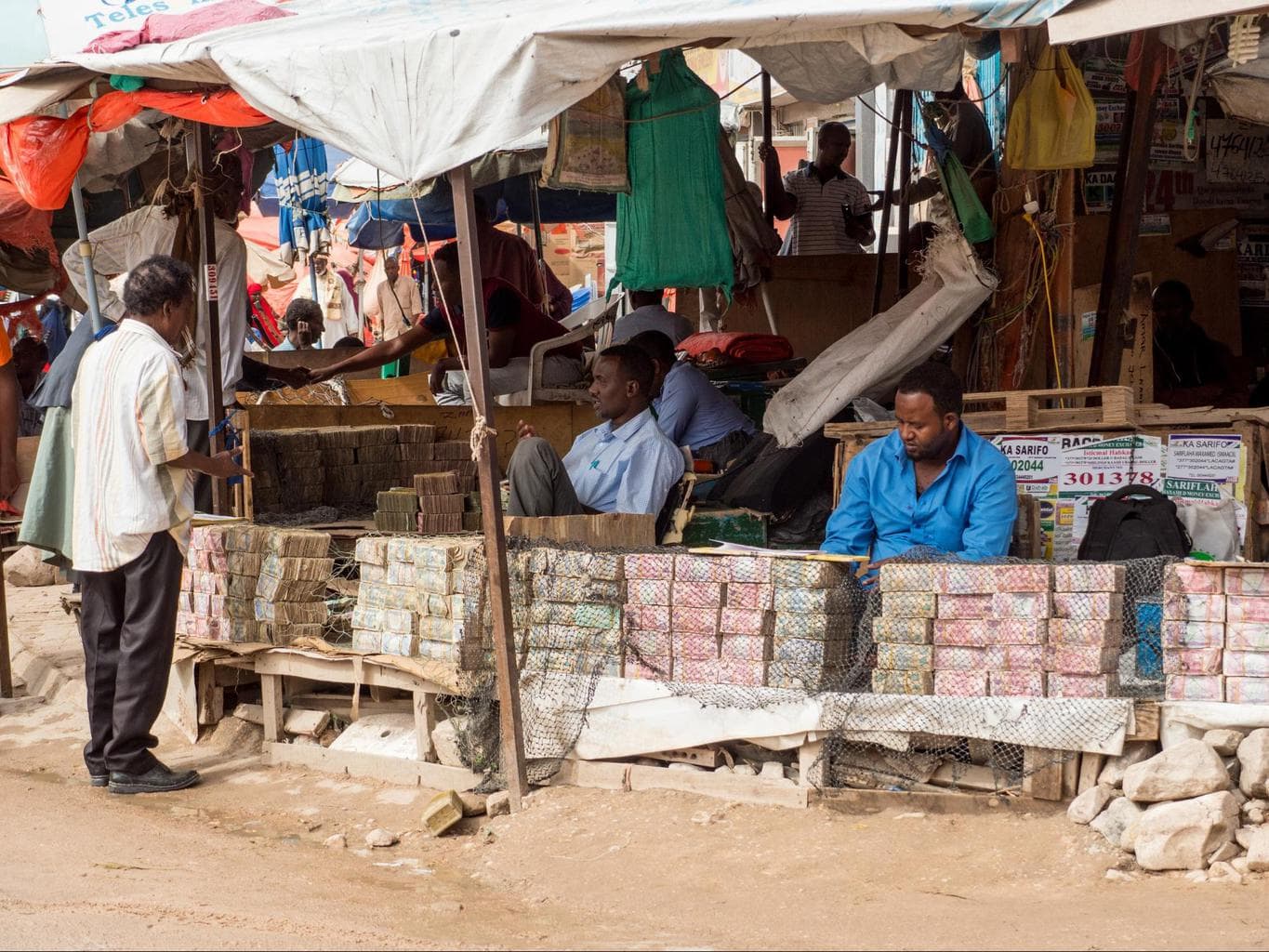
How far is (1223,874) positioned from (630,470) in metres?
3.08

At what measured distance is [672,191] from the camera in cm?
640

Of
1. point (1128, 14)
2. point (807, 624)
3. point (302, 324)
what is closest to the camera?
point (1128, 14)

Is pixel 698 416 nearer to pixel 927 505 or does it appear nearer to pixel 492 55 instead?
pixel 927 505

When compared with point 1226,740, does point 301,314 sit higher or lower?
higher

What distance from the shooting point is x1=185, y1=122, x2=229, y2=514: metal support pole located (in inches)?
273

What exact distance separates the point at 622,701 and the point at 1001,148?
11.9 ft

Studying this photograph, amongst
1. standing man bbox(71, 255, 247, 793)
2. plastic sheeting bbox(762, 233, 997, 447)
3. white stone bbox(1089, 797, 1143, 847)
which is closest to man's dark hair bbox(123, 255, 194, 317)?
standing man bbox(71, 255, 247, 793)

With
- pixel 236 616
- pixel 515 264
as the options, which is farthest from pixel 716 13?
pixel 515 264

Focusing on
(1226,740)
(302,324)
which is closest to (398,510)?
(1226,740)

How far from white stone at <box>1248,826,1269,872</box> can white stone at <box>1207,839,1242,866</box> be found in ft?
0.15

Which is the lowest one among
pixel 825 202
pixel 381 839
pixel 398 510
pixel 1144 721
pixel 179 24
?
pixel 381 839

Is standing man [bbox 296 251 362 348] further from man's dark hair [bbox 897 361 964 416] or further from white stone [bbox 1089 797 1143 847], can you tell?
white stone [bbox 1089 797 1143 847]

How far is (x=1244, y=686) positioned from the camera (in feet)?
14.9

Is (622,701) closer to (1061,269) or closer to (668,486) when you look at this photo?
(668,486)
